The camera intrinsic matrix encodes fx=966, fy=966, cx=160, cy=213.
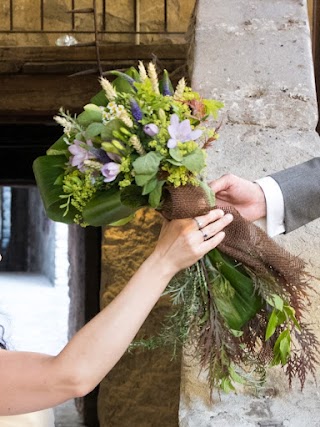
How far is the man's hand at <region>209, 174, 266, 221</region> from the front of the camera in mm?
2245

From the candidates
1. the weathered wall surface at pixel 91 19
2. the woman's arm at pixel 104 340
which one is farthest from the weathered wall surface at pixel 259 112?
the weathered wall surface at pixel 91 19

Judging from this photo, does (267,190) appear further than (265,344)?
Yes

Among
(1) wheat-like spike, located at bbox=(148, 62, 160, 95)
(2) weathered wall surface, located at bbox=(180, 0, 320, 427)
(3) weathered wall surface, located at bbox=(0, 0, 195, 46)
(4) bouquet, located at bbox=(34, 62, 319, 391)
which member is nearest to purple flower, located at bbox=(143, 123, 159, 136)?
(4) bouquet, located at bbox=(34, 62, 319, 391)

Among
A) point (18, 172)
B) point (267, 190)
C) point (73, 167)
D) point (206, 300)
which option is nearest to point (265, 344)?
point (206, 300)

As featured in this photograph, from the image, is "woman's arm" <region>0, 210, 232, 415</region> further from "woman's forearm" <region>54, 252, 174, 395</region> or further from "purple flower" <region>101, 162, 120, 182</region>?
"purple flower" <region>101, 162, 120, 182</region>

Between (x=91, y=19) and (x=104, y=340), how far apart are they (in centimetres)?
517

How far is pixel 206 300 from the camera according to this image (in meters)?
2.15

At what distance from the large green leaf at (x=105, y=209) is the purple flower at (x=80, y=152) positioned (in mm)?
84

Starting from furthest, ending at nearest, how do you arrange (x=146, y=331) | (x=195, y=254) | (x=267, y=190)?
(x=146, y=331)
(x=267, y=190)
(x=195, y=254)

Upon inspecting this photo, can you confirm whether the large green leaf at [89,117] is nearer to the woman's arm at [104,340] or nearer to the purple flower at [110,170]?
the purple flower at [110,170]

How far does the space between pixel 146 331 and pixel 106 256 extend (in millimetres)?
496

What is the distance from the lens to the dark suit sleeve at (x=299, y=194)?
242 cm

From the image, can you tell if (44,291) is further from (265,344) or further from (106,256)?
(265,344)

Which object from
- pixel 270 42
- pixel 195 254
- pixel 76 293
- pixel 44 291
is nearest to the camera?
pixel 195 254
